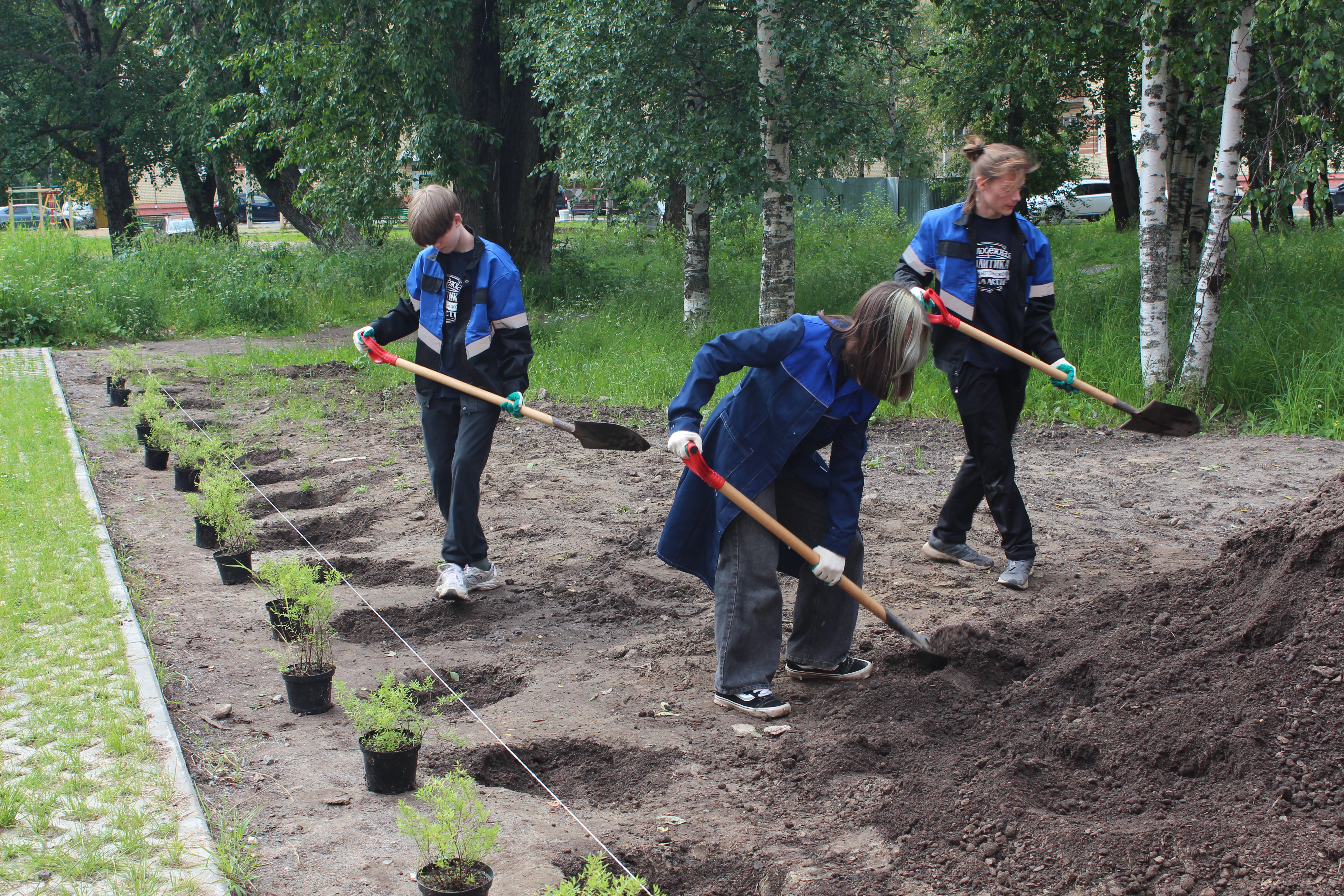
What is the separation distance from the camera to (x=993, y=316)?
484 cm

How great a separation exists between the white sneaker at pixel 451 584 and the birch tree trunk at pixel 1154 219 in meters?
6.06

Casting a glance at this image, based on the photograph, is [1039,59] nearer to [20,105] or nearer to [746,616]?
[746,616]

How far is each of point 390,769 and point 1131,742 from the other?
2220 millimetres

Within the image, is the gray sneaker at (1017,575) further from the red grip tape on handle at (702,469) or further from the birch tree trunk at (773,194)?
the birch tree trunk at (773,194)

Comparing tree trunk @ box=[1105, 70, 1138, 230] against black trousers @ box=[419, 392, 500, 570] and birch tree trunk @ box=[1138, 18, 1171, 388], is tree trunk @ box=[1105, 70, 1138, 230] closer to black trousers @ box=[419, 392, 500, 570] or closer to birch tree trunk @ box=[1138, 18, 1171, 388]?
birch tree trunk @ box=[1138, 18, 1171, 388]

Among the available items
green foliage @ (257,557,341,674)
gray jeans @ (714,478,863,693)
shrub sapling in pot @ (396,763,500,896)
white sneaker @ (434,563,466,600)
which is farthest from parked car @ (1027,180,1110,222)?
shrub sapling in pot @ (396,763,500,896)

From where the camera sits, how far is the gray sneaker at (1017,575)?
492cm

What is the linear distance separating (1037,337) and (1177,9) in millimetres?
4455

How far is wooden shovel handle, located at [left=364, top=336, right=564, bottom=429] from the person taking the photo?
4.65 metres

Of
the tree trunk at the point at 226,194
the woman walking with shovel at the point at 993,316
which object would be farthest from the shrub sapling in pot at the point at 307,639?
the tree trunk at the point at 226,194

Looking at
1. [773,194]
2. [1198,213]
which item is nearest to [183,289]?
[773,194]

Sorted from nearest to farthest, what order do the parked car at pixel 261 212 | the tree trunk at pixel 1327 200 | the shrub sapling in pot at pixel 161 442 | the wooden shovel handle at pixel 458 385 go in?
1. the wooden shovel handle at pixel 458 385
2. the shrub sapling in pot at pixel 161 442
3. the tree trunk at pixel 1327 200
4. the parked car at pixel 261 212

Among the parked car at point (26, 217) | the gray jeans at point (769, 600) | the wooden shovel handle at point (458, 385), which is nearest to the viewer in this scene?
the gray jeans at point (769, 600)

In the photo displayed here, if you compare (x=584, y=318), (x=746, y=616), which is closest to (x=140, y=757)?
(x=746, y=616)
